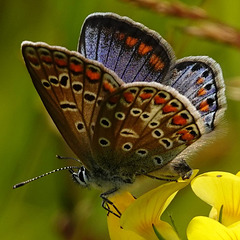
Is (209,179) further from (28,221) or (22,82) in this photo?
(22,82)

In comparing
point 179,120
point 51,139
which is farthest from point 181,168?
point 51,139

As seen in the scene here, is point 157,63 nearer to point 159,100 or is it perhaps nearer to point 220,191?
point 159,100

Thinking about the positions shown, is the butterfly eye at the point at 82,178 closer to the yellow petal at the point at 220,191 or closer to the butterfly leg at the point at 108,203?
the butterfly leg at the point at 108,203

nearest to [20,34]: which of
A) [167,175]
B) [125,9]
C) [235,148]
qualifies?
[125,9]

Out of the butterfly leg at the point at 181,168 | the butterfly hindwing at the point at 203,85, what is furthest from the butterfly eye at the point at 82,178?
the butterfly hindwing at the point at 203,85

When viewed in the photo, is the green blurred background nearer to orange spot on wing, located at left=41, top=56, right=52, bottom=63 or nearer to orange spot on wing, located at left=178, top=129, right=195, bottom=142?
orange spot on wing, located at left=178, top=129, right=195, bottom=142

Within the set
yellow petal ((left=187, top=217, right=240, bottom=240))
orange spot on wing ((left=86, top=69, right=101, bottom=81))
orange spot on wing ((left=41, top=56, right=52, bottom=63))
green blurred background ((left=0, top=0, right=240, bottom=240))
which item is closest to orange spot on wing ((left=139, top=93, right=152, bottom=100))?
orange spot on wing ((left=86, top=69, right=101, bottom=81))
